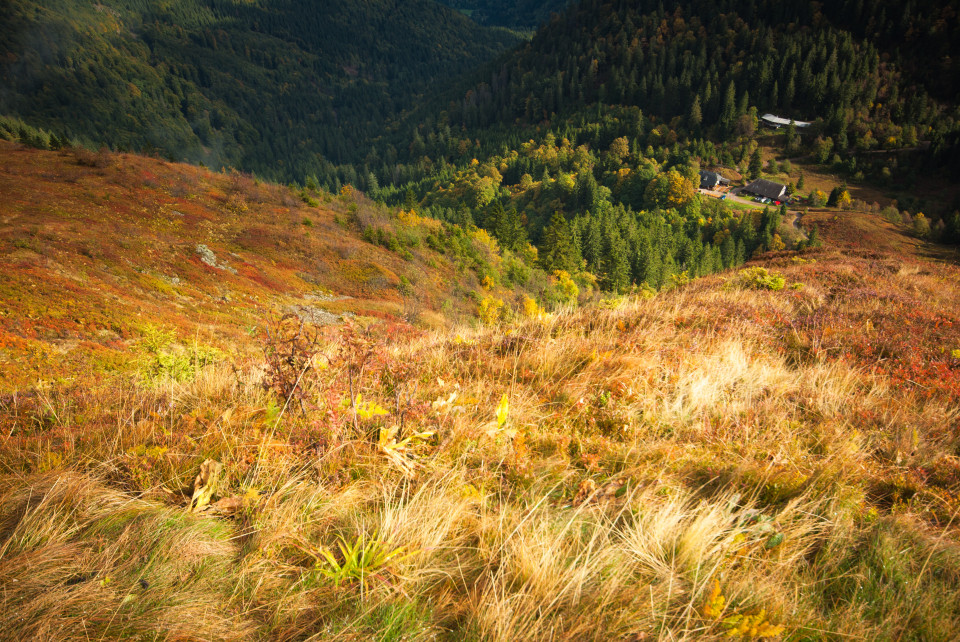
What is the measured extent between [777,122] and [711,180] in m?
33.9

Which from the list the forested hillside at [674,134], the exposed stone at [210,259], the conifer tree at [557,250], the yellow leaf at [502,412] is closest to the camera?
the yellow leaf at [502,412]

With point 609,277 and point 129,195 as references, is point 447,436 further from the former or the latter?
point 609,277

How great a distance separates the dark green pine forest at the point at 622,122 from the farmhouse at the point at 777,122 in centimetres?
215

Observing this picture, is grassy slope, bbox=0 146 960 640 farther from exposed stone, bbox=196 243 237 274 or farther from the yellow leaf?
exposed stone, bbox=196 243 237 274

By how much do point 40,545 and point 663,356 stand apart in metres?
4.19

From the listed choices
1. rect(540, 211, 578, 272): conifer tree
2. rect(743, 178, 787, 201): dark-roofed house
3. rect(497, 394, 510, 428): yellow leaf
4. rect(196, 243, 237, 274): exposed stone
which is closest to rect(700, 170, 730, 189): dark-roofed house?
rect(743, 178, 787, 201): dark-roofed house

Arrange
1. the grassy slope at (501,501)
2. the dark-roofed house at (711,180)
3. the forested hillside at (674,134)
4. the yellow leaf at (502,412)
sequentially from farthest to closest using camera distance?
the dark-roofed house at (711,180), the forested hillside at (674,134), the yellow leaf at (502,412), the grassy slope at (501,501)

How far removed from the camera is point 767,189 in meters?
78.9

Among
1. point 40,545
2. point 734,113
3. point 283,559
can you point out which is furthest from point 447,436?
point 734,113

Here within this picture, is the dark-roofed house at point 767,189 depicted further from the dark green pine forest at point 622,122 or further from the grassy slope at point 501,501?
the grassy slope at point 501,501

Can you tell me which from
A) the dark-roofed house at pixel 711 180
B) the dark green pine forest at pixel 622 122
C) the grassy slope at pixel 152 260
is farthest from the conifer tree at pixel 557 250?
the dark-roofed house at pixel 711 180

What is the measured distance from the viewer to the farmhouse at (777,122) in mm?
97438

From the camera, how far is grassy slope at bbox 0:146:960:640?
146 cm

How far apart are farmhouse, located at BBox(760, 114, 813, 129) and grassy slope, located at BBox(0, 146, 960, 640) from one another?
126511 mm
